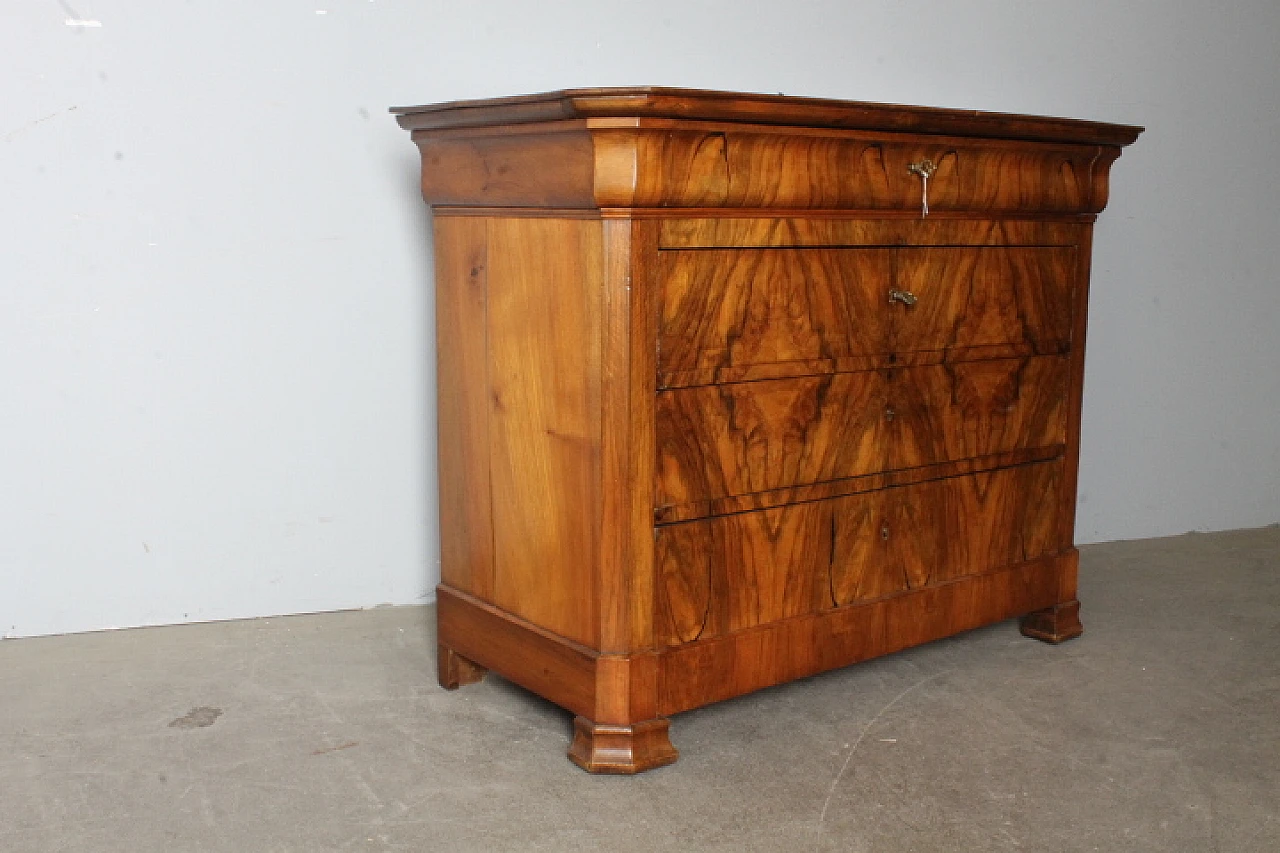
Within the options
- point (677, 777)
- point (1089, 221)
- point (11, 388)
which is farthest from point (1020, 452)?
point (11, 388)

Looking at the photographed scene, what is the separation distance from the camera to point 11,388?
2.76 meters

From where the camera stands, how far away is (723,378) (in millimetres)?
2293

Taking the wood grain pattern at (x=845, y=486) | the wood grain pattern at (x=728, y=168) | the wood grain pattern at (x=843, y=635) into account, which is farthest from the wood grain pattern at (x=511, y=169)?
the wood grain pattern at (x=843, y=635)

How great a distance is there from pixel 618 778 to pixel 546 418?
610 millimetres

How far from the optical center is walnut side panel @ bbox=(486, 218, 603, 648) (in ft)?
7.22

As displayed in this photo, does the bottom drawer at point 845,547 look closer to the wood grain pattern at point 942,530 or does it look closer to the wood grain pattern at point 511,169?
the wood grain pattern at point 942,530

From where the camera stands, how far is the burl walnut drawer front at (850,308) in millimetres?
2238

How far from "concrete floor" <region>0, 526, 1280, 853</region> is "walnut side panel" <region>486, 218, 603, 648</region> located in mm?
269

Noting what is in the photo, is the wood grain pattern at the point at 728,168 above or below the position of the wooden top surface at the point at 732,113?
below

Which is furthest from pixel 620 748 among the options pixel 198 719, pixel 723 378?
pixel 198 719

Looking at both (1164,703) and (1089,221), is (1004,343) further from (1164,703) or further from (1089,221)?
(1164,703)

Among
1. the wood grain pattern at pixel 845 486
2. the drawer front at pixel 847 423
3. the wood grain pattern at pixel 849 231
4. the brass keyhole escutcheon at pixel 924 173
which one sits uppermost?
the brass keyhole escutcheon at pixel 924 173

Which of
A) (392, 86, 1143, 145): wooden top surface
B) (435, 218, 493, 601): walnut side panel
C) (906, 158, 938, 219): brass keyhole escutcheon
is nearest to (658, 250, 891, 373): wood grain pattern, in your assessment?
(906, 158, 938, 219): brass keyhole escutcheon

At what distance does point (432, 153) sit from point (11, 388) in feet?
3.34
